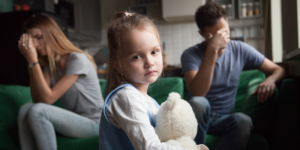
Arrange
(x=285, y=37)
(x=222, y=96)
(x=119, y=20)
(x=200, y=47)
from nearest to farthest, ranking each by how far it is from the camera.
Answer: (x=119, y=20)
(x=222, y=96)
(x=200, y=47)
(x=285, y=37)

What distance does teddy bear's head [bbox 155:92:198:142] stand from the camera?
1.91 ft

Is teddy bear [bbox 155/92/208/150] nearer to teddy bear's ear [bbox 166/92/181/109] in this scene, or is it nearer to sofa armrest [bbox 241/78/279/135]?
teddy bear's ear [bbox 166/92/181/109]

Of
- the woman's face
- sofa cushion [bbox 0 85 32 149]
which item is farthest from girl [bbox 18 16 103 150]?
sofa cushion [bbox 0 85 32 149]

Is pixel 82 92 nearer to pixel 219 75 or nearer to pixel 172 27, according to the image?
pixel 219 75

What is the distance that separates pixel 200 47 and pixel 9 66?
2.56 m

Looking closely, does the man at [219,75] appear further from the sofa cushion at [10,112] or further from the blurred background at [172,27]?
the sofa cushion at [10,112]

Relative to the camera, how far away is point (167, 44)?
4.84 meters

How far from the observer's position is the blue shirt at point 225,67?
4.70ft

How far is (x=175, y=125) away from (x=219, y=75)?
0.96m

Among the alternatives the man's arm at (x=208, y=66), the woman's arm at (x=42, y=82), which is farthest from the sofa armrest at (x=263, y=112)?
the woman's arm at (x=42, y=82)

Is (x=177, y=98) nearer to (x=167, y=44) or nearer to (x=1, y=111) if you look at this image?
(x=1, y=111)

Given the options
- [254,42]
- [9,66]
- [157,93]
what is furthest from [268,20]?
[9,66]

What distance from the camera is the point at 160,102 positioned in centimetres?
169

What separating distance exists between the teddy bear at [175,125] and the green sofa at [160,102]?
0.44 metres
